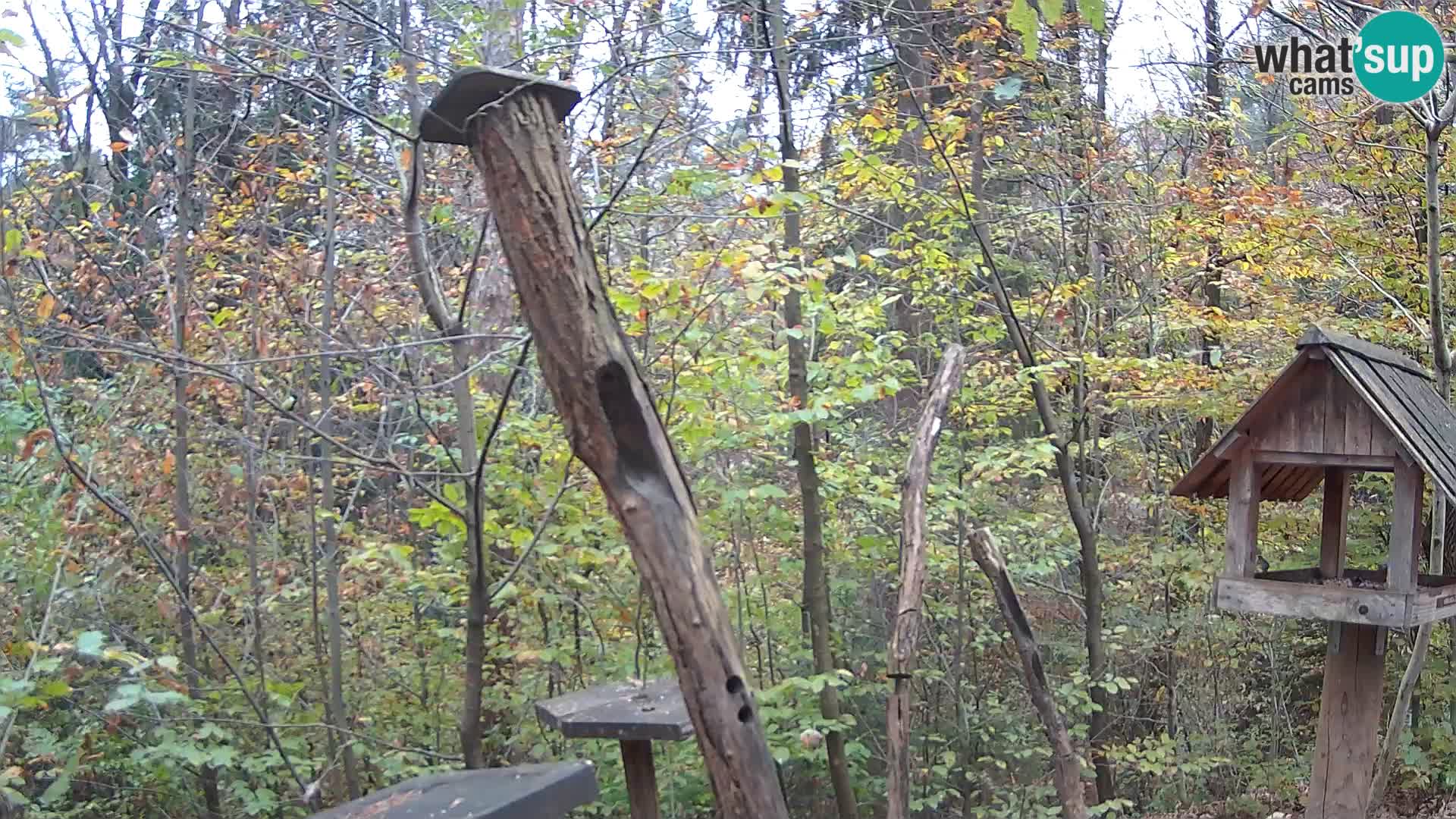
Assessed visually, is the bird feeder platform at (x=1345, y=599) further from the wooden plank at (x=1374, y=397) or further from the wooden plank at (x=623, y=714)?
the wooden plank at (x=623, y=714)

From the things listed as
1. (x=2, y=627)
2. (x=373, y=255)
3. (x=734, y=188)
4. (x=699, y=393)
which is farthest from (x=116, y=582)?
(x=734, y=188)

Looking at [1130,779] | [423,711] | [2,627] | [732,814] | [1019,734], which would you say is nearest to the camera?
Result: [732,814]

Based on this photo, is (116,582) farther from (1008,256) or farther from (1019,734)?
(1008,256)

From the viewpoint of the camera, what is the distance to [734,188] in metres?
4.67

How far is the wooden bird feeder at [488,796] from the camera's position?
254 centimetres

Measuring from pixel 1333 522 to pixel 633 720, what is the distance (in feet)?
7.91

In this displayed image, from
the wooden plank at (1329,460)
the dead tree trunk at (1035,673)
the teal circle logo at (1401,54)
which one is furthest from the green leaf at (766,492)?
the teal circle logo at (1401,54)

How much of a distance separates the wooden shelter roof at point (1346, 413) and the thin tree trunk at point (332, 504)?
371cm

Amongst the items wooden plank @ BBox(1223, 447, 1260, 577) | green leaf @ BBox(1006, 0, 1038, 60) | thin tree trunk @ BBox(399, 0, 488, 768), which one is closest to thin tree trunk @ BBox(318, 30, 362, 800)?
thin tree trunk @ BBox(399, 0, 488, 768)

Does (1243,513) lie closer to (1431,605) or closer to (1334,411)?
(1334,411)

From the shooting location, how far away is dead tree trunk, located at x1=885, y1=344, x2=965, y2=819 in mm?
3771

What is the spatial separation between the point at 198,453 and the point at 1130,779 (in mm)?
6121

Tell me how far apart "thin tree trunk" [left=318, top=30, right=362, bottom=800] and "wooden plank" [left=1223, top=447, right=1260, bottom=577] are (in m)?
3.68

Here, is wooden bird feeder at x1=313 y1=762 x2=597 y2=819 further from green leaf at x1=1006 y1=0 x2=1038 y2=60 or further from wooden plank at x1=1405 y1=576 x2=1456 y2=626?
wooden plank at x1=1405 y1=576 x2=1456 y2=626
